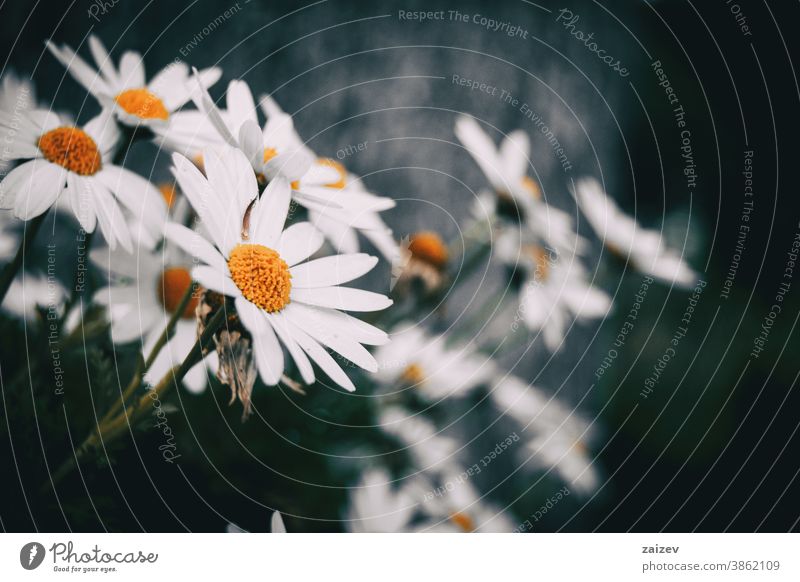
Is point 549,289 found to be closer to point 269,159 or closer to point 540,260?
point 540,260

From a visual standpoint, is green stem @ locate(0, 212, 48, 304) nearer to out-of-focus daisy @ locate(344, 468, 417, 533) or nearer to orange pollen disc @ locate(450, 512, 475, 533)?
out-of-focus daisy @ locate(344, 468, 417, 533)

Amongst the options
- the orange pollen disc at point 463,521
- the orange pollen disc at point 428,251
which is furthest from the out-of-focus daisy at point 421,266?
the orange pollen disc at point 463,521

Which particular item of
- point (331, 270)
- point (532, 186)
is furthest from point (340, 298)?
point (532, 186)

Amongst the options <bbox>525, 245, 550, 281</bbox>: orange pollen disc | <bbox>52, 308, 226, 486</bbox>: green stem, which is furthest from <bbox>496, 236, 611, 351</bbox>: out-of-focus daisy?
<bbox>52, 308, 226, 486</bbox>: green stem

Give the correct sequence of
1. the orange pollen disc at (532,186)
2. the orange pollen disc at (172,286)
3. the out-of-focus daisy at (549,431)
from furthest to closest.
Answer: the out-of-focus daisy at (549,431) < the orange pollen disc at (532,186) < the orange pollen disc at (172,286)

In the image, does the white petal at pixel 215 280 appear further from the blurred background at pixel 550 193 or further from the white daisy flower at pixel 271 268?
the blurred background at pixel 550 193

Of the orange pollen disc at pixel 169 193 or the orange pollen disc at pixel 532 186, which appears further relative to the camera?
the orange pollen disc at pixel 532 186
